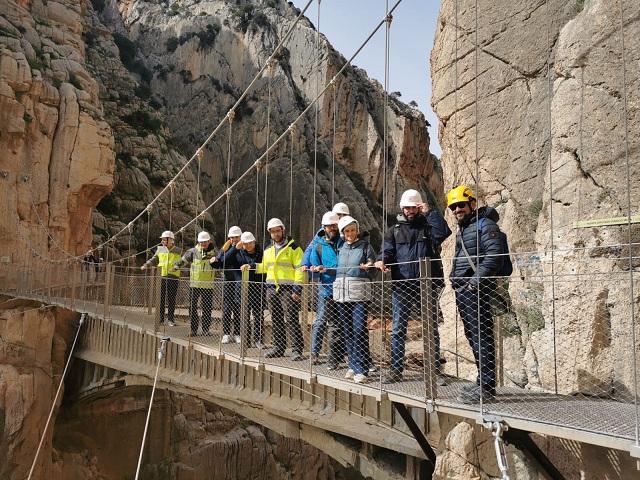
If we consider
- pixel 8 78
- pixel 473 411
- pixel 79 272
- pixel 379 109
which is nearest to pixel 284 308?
pixel 473 411

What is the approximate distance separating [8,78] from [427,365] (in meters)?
11.6

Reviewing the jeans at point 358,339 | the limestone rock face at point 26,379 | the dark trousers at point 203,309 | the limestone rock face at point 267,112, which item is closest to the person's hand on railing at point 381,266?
the jeans at point 358,339

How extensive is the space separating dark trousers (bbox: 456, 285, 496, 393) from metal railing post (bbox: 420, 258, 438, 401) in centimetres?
18

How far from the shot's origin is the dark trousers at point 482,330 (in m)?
2.70

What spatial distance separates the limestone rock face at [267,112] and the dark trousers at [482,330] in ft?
63.2

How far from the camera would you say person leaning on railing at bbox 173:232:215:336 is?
17.0ft

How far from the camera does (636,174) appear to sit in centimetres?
366

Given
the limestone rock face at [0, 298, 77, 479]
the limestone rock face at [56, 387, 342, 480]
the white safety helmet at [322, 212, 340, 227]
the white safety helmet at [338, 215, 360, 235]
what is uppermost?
the white safety helmet at [322, 212, 340, 227]

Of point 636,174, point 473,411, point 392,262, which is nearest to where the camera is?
point 473,411

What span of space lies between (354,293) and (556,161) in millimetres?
2115

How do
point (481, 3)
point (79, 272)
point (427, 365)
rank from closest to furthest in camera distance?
point (427, 365) < point (481, 3) < point (79, 272)

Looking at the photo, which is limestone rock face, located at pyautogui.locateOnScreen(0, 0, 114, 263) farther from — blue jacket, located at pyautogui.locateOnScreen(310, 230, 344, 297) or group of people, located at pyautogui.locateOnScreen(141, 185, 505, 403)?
blue jacket, located at pyautogui.locateOnScreen(310, 230, 344, 297)

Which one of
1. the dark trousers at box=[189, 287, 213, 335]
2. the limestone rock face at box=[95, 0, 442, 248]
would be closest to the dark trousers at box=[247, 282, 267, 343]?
the dark trousers at box=[189, 287, 213, 335]

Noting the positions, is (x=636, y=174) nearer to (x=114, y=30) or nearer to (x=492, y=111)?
(x=492, y=111)
